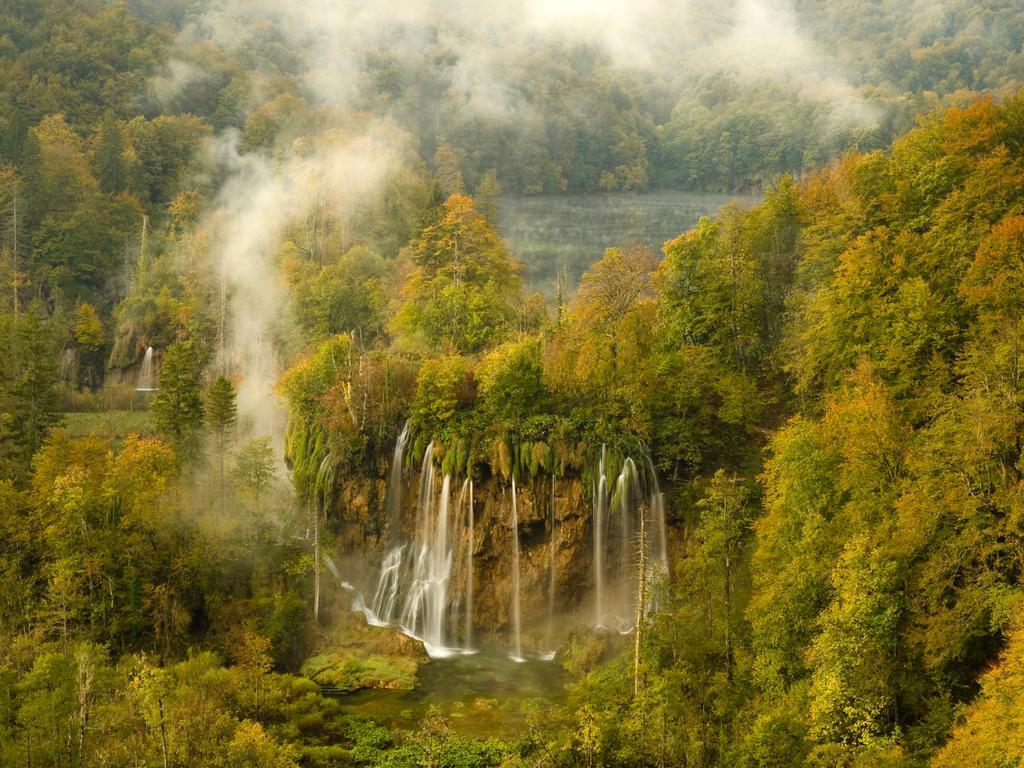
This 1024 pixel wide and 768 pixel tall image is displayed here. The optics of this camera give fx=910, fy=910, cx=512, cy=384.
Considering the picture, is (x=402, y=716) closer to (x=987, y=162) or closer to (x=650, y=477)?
(x=650, y=477)

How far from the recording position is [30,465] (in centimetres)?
5122

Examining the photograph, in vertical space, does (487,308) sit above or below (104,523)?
above

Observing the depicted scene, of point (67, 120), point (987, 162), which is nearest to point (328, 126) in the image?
point (67, 120)

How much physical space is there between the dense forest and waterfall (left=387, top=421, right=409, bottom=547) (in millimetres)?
169

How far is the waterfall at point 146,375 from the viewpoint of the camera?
80.7 m

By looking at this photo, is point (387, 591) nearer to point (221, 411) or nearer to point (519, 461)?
point (519, 461)

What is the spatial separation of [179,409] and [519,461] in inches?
831

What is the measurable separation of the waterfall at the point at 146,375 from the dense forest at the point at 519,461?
1.71 m

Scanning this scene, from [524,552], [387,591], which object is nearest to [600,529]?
[524,552]

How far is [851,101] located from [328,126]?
209ft

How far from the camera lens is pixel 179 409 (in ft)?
177

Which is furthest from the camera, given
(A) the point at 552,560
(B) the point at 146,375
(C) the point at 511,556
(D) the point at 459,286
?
(B) the point at 146,375

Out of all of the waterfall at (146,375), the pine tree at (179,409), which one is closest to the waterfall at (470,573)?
the pine tree at (179,409)

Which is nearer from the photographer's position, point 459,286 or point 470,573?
point 470,573
